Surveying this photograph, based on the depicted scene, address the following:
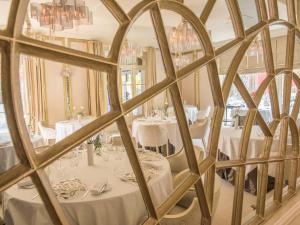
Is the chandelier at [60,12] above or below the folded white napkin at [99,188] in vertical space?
above

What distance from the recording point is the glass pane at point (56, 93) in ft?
18.5

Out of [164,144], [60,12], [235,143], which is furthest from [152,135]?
[60,12]

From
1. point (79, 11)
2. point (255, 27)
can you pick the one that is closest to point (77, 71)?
point (79, 11)

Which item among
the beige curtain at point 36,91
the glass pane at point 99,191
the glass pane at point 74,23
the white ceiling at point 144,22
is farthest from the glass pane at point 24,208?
the beige curtain at point 36,91

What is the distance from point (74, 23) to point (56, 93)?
3459 millimetres

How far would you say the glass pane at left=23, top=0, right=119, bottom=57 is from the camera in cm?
267

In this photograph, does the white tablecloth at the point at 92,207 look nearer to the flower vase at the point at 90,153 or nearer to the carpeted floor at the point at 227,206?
the flower vase at the point at 90,153

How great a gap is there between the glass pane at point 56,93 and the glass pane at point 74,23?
0.69 m

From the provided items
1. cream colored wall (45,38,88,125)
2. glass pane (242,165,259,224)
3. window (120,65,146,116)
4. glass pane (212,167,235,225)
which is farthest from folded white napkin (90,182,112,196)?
window (120,65,146,116)

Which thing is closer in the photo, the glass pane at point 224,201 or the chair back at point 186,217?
the chair back at point 186,217

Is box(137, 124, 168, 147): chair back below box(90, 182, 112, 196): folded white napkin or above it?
below

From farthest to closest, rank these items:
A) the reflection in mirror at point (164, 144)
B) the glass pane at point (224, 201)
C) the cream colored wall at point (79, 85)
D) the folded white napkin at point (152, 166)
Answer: the cream colored wall at point (79, 85) < the glass pane at point (224, 201) < the folded white napkin at point (152, 166) < the reflection in mirror at point (164, 144)

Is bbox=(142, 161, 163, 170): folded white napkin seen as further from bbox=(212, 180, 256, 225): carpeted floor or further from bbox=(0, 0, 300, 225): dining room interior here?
bbox=(212, 180, 256, 225): carpeted floor

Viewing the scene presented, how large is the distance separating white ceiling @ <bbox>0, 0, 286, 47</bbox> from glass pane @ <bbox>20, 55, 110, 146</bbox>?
0.84 m
